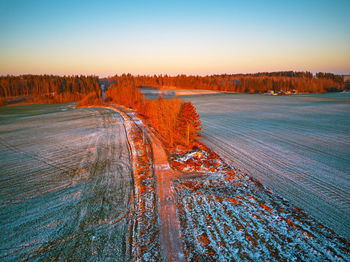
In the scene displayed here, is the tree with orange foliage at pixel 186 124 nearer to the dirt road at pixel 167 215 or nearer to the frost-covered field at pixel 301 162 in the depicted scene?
the frost-covered field at pixel 301 162

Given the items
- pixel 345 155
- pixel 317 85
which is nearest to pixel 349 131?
pixel 345 155

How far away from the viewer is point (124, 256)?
491 cm

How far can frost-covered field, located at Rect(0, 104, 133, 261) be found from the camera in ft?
17.1

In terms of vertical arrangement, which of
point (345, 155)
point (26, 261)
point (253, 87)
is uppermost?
point (253, 87)

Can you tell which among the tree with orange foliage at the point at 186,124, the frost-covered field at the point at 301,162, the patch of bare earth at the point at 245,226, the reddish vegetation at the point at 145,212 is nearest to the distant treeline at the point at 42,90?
the tree with orange foliage at the point at 186,124

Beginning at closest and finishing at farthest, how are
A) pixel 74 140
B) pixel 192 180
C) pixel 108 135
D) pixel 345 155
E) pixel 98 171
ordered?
pixel 192 180, pixel 98 171, pixel 345 155, pixel 74 140, pixel 108 135

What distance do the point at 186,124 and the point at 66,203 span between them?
31.5 feet

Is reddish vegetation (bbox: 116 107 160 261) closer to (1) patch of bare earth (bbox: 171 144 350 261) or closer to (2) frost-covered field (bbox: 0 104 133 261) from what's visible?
(2) frost-covered field (bbox: 0 104 133 261)

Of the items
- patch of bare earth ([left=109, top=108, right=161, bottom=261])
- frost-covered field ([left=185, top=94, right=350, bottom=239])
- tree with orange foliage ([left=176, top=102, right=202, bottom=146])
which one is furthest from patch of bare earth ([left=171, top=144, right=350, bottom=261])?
tree with orange foliage ([left=176, top=102, right=202, bottom=146])

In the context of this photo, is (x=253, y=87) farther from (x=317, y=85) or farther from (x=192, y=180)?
(x=192, y=180)

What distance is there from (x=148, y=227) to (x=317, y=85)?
11818 centimetres

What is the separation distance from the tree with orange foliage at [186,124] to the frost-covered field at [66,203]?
183 inches

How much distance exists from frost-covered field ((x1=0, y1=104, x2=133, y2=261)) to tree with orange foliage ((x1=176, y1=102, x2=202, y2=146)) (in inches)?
183

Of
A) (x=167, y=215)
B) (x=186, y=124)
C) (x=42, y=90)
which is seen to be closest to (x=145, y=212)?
(x=167, y=215)
